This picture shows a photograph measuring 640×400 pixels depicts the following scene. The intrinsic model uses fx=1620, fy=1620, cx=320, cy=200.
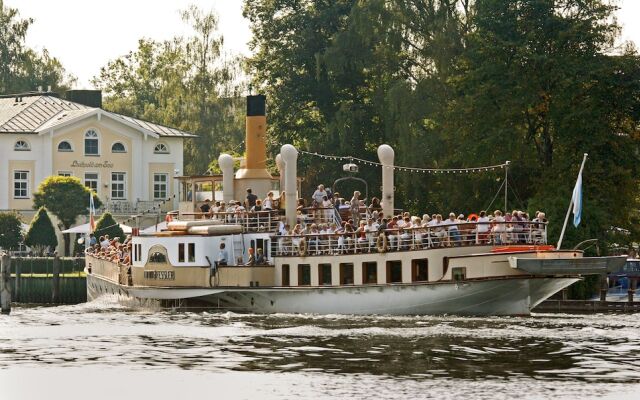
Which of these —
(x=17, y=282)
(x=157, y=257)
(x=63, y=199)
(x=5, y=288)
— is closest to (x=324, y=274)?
(x=157, y=257)

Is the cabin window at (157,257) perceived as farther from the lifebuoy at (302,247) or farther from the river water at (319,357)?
the lifebuoy at (302,247)

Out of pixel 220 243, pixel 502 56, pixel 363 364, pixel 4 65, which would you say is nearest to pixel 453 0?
pixel 502 56

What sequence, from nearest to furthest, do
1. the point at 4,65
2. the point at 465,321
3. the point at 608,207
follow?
the point at 465,321 → the point at 608,207 → the point at 4,65

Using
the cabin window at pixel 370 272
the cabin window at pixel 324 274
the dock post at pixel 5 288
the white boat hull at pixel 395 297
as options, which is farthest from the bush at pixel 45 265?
the cabin window at pixel 370 272

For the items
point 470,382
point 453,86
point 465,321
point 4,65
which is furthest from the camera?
point 4,65

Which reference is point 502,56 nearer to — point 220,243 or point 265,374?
point 220,243

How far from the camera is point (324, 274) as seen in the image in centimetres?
5094

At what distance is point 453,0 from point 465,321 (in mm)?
31698

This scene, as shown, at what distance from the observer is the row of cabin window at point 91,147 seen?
Result: 91.9m

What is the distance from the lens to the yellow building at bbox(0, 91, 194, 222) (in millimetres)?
91438

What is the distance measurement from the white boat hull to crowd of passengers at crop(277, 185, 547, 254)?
1.25m

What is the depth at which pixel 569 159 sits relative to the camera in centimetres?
6675

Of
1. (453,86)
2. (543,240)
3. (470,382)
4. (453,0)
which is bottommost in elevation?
(470,382)

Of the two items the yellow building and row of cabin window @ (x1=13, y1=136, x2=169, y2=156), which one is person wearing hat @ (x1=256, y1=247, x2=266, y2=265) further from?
row of cabin window @ (x1=13, y1=136, x2=169, y2=156)
